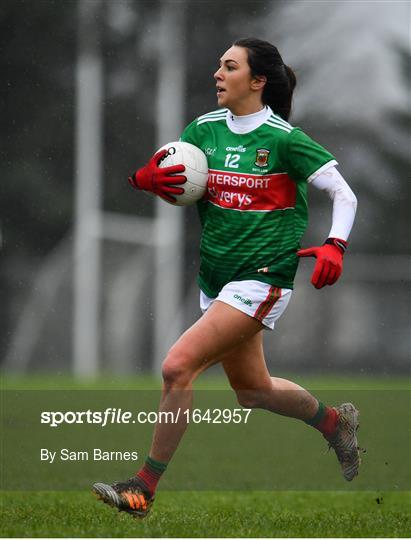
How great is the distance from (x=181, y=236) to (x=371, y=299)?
3.01 metres

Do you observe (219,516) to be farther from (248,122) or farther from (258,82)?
(258,82)

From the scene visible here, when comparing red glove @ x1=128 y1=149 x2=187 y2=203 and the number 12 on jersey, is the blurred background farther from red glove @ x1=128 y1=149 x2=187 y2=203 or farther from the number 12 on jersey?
the number 12 on jersey

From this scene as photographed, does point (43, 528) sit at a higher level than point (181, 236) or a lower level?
higher

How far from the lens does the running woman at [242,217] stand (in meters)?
4.84

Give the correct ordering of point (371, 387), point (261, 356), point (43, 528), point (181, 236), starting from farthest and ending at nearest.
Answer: point (181, 236), point (371, 387), point (261, 356), point (43, 528)

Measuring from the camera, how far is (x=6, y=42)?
54.2 ft

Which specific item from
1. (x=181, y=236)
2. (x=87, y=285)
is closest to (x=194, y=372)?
(x=87, y=285)

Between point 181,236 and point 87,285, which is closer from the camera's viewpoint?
point 87,285

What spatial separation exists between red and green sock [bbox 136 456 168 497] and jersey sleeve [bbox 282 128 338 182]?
4.18ft

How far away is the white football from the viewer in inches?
196

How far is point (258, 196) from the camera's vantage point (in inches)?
194

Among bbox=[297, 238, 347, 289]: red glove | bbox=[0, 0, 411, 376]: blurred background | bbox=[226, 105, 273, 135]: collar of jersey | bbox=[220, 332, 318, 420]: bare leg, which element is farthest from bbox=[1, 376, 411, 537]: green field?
bbox=[0, 0, 411, 376]: blurred background

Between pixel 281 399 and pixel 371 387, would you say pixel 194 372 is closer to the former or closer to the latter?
pixel 281 399

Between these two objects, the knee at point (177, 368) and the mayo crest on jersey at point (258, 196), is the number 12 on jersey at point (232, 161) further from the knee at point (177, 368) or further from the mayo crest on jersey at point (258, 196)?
the knee at point (177, 368)
